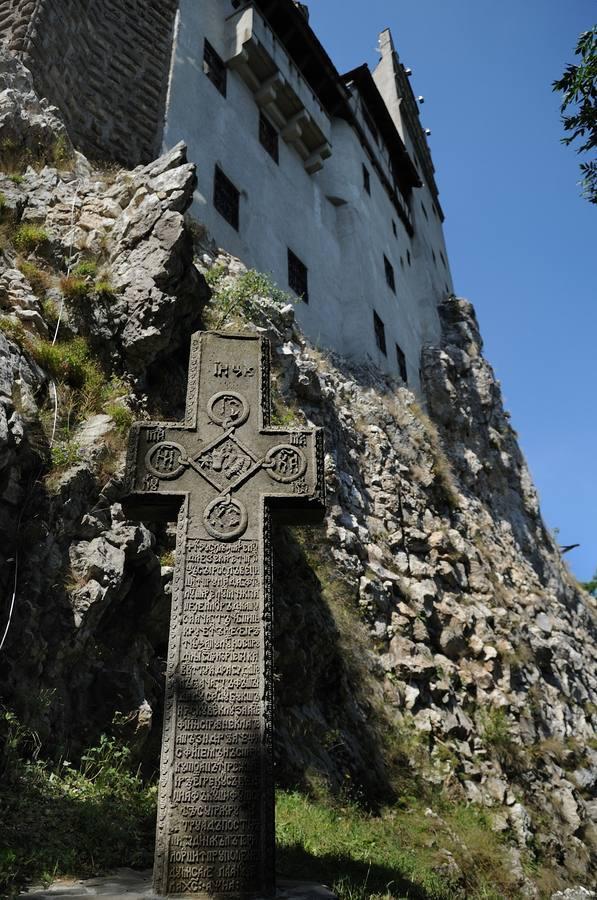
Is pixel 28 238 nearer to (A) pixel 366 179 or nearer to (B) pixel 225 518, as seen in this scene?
(B) pixel 225 518

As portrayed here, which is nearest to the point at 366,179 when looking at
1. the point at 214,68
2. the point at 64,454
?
the point at 214,68

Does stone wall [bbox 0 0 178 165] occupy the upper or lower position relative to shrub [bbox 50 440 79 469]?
upper

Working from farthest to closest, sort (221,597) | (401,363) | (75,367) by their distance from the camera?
(401,363), (75,367), (221,597)

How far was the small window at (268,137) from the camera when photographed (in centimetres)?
1669

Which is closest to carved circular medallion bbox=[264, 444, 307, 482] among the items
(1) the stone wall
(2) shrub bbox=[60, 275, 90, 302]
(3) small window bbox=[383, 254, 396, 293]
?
(2) shrub bbox=[60, 275, 90, 302]

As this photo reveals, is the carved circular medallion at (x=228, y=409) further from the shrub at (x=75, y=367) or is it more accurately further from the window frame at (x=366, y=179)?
the window frame at (x=366, y=179)

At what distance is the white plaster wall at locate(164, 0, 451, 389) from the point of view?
14.1m

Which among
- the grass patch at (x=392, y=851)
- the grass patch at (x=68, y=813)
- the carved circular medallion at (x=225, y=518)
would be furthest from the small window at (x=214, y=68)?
the grass patch at (x=392, y=851)

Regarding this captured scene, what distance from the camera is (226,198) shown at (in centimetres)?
1434

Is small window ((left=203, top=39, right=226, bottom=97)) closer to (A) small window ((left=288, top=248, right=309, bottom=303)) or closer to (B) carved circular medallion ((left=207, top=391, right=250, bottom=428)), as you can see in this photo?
(A) small window ((left=288, top=248, right=309, bottom=303))

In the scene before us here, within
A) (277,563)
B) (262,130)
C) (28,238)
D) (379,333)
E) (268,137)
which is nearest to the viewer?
(277,563)

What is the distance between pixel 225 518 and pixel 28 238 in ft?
20.4

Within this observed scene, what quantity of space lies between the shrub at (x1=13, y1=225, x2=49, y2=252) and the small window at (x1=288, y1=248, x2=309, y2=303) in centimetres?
729

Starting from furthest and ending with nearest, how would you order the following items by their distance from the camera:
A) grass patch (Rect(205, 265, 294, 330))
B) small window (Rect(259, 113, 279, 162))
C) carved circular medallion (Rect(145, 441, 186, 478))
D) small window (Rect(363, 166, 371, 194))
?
small window (Rect(363, 166, 371, 194)) → small window (Rect(259, 113, 279, 162)) → grass patch (Rect(205, 265, 294, 330)) → carved circular medallion (Rect(145, 441, 186, 478))
